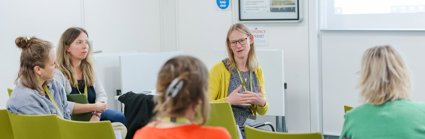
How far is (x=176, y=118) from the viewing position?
7.29 feet

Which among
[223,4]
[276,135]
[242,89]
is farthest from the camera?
[223,4]

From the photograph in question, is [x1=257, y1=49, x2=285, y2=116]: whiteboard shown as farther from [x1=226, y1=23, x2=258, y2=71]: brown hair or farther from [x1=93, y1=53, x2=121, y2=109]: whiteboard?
[x1=226, y1=23, x2=258, y2=71]: brown hair

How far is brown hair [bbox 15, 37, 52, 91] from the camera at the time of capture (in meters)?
3.88

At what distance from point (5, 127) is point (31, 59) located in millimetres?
472

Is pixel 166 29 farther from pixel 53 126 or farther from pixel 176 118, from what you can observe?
pixel 176 118

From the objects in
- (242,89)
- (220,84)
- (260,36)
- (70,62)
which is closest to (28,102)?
(70,62)

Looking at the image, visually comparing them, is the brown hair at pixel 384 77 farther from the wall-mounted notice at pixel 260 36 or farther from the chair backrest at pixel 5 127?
the wall-mounted notice at pixel 260 36

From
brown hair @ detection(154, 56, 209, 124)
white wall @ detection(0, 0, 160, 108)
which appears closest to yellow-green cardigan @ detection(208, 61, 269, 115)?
white wall @ detection(0, 0, 160, 108)

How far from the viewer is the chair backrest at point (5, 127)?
397cm

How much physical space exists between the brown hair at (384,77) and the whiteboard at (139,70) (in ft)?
11.3

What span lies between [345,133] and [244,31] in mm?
1783

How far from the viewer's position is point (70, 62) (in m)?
4.77

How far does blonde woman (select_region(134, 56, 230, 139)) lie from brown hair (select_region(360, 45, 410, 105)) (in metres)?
0.79

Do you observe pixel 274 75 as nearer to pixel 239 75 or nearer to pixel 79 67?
pixel 239 75
